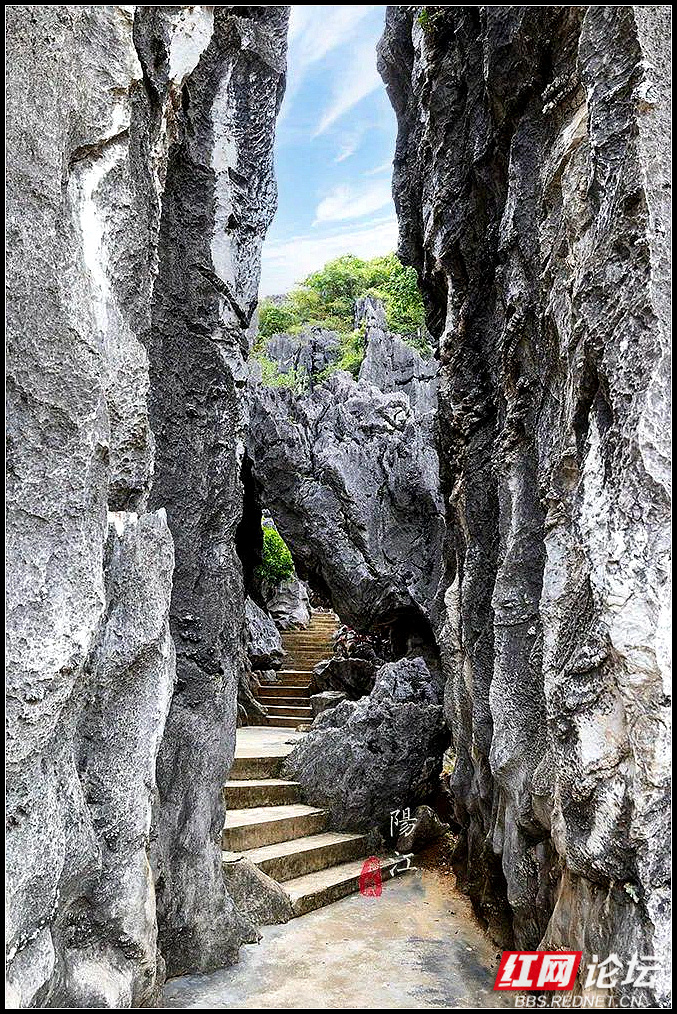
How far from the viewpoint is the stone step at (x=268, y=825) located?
547 cm

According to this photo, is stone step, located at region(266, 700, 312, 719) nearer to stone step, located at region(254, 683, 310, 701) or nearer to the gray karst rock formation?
stone step, located at region(254, 683, 310, 701)

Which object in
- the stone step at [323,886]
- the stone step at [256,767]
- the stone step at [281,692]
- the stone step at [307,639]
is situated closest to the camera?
the stone step at [323,886]

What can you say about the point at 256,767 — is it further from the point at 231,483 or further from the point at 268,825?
the point at 231,483

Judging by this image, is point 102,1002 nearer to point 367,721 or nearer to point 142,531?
point 142,531

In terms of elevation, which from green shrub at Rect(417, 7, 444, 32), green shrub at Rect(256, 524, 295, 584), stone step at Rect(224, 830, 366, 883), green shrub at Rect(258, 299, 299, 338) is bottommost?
stone step at Rect(224, 830, 366, 883)

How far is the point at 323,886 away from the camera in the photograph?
5.38 metres

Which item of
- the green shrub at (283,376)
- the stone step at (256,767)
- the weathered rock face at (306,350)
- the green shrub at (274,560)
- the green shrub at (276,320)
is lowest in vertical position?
the stone step at (256,767)

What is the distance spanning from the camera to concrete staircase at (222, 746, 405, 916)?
17.6 ft

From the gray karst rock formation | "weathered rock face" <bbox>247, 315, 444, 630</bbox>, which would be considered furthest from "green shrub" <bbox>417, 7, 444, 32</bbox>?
"weathered rock face" <bbox>247, 315, 444, 630</bbox>

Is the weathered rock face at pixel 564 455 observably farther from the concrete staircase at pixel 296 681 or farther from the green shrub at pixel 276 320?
the green shrub at pixel 276 320

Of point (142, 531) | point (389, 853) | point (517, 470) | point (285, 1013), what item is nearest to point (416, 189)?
point (517, 470)

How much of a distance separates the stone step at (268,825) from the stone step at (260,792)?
0.07 m

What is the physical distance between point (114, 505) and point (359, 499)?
8.24 meters

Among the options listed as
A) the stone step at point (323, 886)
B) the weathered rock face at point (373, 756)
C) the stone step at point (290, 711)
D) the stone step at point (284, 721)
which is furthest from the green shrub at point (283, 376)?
the stone step at point (323, 886)
